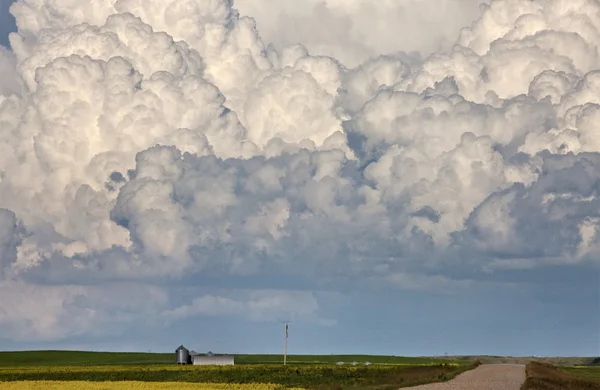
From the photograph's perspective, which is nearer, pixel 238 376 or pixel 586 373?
pixel 238 376

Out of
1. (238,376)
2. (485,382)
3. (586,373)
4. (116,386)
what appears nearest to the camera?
(485,382)

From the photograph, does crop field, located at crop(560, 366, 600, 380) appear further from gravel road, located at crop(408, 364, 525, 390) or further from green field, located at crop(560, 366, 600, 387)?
gravel road, located at crop(408, 364, 525, 390)

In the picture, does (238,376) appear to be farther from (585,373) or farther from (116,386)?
(585,373)

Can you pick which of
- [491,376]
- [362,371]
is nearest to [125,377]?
[362,371]

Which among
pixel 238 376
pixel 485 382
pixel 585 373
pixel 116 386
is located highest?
pixel 585 373

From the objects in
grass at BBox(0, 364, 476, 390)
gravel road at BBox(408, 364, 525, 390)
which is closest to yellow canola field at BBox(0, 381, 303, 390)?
grass at BBox(0, 364, 476, 390)

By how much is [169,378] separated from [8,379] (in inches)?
793

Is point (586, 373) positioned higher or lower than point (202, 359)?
lower

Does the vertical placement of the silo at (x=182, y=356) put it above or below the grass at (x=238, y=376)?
above

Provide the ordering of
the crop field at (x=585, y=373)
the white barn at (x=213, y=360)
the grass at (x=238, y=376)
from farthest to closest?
the white barn at (x=213, y=360) < the crop field at (x=585, y=373) < the grass at (x=238, y=376)

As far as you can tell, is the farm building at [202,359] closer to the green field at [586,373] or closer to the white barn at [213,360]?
the white barn at [213,360]

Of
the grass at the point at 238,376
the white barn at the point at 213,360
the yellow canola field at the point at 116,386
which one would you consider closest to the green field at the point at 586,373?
the grass at the point at 238,376

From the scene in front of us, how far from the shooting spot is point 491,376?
114625 mm

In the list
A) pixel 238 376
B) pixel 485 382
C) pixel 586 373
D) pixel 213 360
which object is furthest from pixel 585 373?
pixel 213 360
